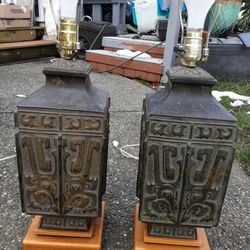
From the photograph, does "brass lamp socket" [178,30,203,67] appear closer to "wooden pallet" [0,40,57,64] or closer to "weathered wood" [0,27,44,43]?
"wooden pallet" [0,40,57,64]

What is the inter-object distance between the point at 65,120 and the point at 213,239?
3.18 feet

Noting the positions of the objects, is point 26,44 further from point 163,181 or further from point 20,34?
point 163,181

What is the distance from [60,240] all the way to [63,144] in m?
0.45

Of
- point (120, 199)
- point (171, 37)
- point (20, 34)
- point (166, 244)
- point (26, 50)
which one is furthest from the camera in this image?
point (20, 34)

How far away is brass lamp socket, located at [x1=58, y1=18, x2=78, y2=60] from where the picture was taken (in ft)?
3.73

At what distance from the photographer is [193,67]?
115 cm

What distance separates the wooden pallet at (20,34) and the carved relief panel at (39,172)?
14.2 ft

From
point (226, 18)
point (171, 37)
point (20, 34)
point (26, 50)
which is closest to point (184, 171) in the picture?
point (171, 37)

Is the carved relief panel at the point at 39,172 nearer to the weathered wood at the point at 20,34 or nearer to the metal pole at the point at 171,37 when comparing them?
the metal pole at the point at 171,37

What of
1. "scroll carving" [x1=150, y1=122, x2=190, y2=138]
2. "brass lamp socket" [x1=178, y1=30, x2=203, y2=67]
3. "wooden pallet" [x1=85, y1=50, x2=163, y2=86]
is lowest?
"wooden pallet" [x1=85, y1=50, x2=163, y2=86]

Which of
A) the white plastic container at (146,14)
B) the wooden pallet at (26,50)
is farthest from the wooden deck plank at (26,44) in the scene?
the white plastic container at (146,14)

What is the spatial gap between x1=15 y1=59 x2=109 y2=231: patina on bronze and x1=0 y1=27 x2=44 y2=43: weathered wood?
4299 mm

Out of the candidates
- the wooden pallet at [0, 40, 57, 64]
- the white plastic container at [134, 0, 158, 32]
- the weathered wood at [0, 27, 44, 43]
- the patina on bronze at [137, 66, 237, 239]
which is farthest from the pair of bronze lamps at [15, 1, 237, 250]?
the white plastic container at [134, 0, 158, 32]

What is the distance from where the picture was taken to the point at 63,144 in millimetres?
1129
